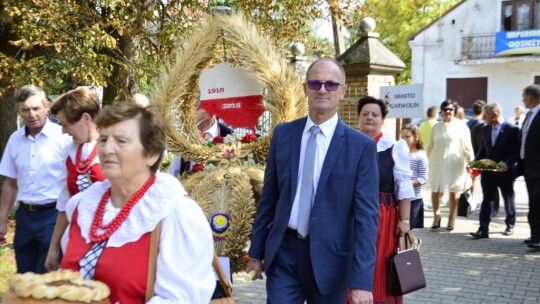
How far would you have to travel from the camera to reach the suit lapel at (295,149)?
12.1ft

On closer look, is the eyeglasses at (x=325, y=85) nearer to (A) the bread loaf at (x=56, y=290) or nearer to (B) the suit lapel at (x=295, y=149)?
(B) the suit lapel at (x=295, y=149)

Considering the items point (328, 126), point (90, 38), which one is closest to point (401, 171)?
point (328, 126)

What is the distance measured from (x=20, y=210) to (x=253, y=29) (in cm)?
238

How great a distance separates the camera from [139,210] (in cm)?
250

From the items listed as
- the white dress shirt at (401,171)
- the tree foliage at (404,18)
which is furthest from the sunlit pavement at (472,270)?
the tree foliage at (404,18)

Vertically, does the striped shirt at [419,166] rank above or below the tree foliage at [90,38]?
below

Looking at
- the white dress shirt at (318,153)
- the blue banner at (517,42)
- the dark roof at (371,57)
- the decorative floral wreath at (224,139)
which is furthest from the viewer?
the blue banner at (517,42)

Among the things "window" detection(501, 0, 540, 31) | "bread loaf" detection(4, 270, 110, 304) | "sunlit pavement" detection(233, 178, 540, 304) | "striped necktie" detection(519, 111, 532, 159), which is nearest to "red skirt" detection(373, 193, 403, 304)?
"sunlit pavement" detection(233, 178, 540, 304)

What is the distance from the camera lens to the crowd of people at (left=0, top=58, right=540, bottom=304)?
2430 mm

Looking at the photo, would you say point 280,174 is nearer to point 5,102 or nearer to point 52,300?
point 52,300

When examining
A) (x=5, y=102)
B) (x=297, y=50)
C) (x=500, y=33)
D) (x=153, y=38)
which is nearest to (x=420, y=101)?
(x=297, y=50)

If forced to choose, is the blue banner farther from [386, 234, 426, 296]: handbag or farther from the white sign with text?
[386, 234, 426, 296]: handbag

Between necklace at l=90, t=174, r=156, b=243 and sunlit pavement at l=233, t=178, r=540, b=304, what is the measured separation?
3959mm

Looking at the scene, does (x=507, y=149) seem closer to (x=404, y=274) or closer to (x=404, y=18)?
(x=404, y=274)
